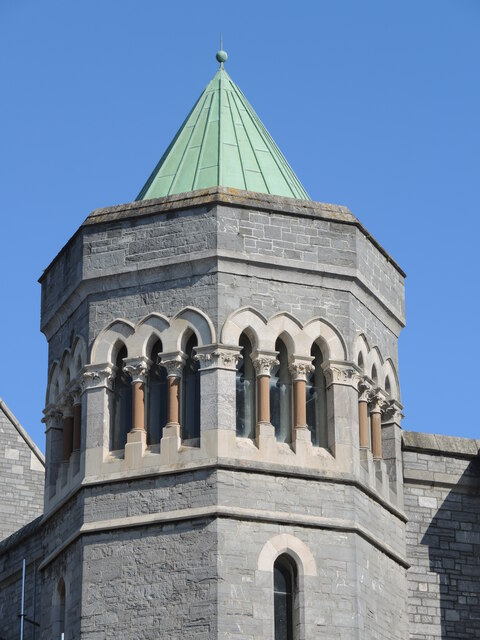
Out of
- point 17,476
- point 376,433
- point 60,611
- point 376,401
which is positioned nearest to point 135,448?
point 60,611

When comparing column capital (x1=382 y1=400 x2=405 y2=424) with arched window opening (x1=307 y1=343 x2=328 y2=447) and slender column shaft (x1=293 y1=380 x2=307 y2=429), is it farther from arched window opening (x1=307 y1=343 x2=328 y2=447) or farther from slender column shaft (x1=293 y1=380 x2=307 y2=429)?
slender column shaft (x1=293 y1=380 x2=307 y2=429)

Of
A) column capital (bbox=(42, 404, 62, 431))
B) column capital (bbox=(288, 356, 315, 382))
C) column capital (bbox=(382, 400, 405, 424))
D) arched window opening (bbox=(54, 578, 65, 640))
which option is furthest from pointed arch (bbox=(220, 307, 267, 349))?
arched window opening (bbox=(54, 578, 65, 640))

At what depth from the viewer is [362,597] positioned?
27.6 meters

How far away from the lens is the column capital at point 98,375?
94.6 ft

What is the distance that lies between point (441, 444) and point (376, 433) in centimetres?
200

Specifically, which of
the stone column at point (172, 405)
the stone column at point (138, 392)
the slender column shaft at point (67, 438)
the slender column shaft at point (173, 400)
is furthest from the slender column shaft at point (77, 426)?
the slender column shaft at point (173, 400)

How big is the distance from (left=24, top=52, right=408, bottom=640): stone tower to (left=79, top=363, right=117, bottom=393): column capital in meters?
0.03

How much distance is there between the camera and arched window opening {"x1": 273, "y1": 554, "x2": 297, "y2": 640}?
1066 inches

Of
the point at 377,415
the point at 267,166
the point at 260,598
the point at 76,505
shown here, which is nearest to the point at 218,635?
Answer: the point at 260,598

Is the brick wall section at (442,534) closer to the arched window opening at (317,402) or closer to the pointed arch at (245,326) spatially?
the arched window opening at (317,402)

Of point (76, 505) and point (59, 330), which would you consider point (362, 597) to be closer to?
point (76, 505)

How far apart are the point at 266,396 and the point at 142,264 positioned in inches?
115

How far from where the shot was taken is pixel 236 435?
28.0 m

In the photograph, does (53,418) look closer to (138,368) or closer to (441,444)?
(138,368)
